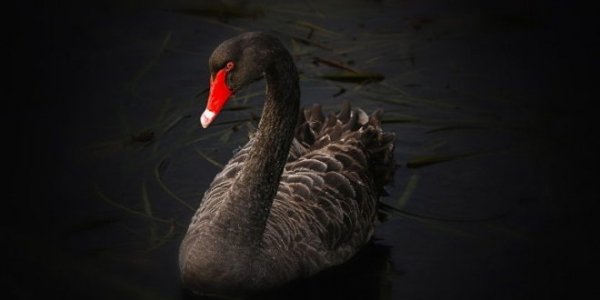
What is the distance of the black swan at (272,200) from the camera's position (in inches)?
197

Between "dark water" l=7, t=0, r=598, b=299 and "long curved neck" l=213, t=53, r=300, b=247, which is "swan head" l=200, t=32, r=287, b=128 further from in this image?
"dark water" l=7, t=0, r=598, b=299

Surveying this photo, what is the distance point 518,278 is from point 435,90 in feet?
8.23

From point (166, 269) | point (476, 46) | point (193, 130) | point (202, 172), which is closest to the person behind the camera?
point (166, 269)

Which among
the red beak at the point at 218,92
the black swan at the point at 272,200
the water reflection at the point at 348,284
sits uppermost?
the red beak at the point at 218,92

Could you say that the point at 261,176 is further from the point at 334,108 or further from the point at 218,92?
the point at 334,108

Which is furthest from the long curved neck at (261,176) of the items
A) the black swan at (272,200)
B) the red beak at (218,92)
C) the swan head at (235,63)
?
the red beak at (218,92)

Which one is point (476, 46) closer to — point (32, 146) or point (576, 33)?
point (576, 33)

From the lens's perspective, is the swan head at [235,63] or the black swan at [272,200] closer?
the swan head at [235,63]

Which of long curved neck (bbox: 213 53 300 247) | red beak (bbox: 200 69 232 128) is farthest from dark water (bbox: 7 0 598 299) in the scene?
red beak (bbox: 200 69 232 128)

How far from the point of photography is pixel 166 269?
18.5 ft

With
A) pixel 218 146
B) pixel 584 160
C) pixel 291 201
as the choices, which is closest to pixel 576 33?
pixel 584 160

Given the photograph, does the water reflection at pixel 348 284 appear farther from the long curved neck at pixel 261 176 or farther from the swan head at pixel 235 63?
the swan head at pixel 235 63

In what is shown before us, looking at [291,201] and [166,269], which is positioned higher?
[291,201]

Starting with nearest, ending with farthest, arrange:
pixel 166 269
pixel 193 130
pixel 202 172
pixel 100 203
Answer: pixel 166 269 → pixel 100 203 → pixel 202 172 → pixel 193 130
